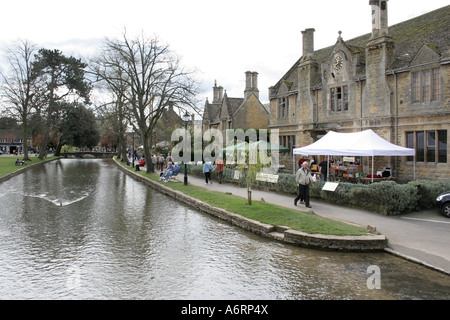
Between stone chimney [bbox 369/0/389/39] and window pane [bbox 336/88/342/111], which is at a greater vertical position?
stone chimney [bbox 369/0/389/39]

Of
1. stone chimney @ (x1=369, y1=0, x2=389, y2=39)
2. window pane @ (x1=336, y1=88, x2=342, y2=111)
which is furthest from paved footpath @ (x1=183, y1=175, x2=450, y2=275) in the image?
stone chimney @ (x1=369, y1=0, x2=389, y2=39)

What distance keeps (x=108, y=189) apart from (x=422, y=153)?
17477 mm

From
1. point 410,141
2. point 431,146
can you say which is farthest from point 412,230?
point 410,141

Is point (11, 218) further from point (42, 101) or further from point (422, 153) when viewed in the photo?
point (42, 101)

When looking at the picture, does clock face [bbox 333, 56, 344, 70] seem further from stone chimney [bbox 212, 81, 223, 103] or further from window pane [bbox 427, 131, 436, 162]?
stone chimney [bbox 212, 81, 223, 103]

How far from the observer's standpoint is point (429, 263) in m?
6.89

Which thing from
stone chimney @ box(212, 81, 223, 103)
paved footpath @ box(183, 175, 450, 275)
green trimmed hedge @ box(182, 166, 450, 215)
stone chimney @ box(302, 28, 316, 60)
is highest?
stone chimney @ box(212, 81, 223, 103)

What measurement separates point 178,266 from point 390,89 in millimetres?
16865

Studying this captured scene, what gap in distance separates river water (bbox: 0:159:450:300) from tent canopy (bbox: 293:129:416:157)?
7.50 meters

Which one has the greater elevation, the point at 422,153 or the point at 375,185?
the point at 422,153

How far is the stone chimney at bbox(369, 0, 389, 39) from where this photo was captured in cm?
1952
